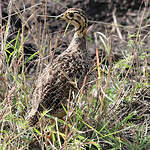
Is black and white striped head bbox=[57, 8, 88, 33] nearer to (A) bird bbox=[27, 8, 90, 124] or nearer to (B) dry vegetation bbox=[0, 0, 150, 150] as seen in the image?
(A) bird bbox=[27, 8, 90, 124]

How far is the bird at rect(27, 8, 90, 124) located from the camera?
129 inches

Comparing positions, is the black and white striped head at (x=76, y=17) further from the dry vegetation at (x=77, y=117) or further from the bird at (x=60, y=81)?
the dry vegetation at (x=77, y=117)

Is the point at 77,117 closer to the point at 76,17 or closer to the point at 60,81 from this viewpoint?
the point at 60,81

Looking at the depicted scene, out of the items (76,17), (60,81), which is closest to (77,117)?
(60,81)

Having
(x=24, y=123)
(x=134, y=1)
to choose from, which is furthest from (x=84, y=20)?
(x=134, y=1)

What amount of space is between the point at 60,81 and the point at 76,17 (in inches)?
30.9

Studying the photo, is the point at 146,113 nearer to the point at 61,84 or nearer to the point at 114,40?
the point at 61,84

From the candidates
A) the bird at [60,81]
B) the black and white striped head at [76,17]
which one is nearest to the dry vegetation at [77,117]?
the bird at [60,81]

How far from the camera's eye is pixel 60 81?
337 centimetres

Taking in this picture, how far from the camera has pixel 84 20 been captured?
12.4 feet

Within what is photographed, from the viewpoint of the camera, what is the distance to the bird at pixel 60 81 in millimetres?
3281

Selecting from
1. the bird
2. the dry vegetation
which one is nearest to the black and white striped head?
the bird

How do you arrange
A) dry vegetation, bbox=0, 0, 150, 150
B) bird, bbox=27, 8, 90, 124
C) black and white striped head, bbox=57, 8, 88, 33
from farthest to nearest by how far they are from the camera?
black and white striped head, bbox=57, 8, 88, 33
bird, bbox=27, 8, 90, 124
dry vegetation, bbox=0, 0, 150, 150

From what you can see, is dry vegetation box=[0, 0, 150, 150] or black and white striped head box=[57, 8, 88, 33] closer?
dry vegetation box=[0, 0, 150, 150]
